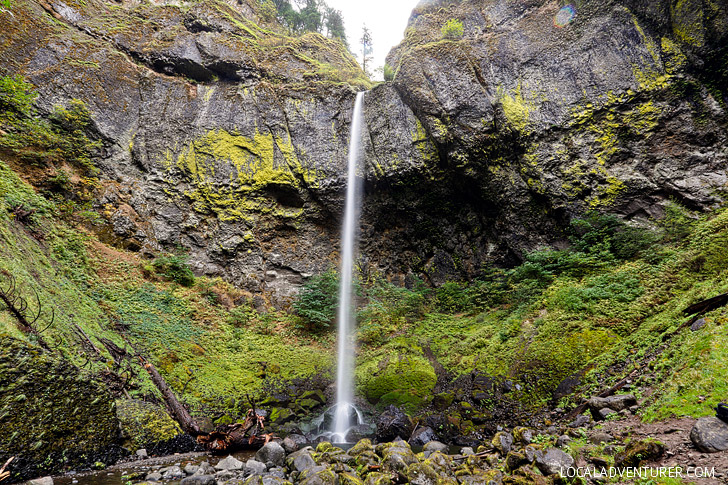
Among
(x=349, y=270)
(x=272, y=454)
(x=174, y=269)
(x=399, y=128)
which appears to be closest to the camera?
(x=272, y=454)

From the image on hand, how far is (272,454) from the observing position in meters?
5.04

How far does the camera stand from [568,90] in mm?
11109

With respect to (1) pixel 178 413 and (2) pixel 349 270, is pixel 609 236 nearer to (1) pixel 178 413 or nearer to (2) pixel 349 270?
(2) pixel 349 270

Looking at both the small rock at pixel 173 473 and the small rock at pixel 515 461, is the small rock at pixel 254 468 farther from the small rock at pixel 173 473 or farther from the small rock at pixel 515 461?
the small rock at pixel 515 461

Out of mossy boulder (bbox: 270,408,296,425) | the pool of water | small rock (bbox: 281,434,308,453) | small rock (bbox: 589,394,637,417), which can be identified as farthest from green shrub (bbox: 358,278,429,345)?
small rock (bbox: 589,394,637,417)

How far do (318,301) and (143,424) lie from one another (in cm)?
708

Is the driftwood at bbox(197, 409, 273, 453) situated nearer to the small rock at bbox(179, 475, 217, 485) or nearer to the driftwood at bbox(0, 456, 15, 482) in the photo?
the small rock at bbox(179, 475, 217, 485)

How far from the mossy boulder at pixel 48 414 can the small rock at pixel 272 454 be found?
6.93 feet

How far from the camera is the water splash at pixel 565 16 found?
39.0ft

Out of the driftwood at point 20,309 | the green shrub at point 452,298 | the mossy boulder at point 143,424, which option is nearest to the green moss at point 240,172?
the green shrub at point 452,298

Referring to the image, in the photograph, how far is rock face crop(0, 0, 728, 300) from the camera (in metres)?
9.94

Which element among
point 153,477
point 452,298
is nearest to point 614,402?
point 153,477

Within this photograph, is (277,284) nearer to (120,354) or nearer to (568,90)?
(120,354)

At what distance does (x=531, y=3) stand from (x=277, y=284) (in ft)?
54.9
